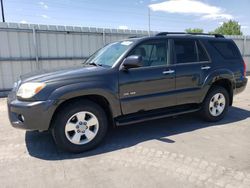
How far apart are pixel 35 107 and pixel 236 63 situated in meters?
4.45

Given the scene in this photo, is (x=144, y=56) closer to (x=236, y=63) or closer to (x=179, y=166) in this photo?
(x=179, y=166)

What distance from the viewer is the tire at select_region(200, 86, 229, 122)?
509 cm

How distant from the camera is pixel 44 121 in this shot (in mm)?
3471

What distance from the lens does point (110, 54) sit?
176 inches

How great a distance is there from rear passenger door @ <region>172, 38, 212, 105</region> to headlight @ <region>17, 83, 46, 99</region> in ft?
8.17

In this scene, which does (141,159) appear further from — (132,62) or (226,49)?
(226,49)

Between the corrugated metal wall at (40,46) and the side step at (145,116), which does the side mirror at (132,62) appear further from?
the corrugated metal wall at (40,46)

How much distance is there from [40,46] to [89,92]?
660 cm

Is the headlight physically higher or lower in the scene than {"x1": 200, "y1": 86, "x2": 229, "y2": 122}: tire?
higher

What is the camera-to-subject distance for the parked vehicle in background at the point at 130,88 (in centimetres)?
352

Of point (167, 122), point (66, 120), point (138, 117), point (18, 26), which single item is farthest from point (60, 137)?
point (18, 26)

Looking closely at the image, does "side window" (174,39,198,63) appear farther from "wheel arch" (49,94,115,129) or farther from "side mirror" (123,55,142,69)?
"wheel arch" (49,94,115,129)

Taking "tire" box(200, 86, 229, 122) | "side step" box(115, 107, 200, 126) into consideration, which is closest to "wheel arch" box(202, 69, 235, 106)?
"tire" box(200, 86, 229, 122)

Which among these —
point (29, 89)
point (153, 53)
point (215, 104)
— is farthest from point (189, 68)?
point (29, 89)
